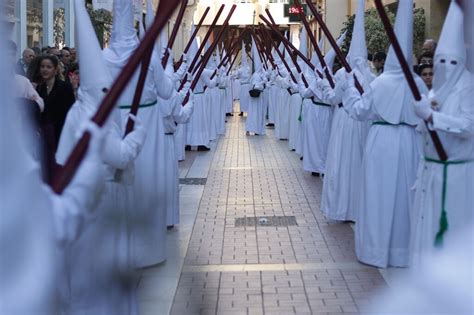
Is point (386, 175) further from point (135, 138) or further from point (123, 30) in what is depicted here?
point (135, 138)

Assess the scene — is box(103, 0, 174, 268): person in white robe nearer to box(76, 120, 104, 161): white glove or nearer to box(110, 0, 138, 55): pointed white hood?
box(110, 0, 138, 55): pointed white hood

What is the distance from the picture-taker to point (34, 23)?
21.4 m

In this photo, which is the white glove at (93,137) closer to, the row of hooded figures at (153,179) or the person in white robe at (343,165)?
the row of hooded figures at (153,179)

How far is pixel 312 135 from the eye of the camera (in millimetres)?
14602

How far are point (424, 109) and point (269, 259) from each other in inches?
114

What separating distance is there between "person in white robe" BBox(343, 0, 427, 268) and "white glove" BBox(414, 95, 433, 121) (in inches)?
54.4

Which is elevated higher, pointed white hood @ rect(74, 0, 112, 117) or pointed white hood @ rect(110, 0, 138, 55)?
pointed white hood @ rect(110, 0, 138, 55)

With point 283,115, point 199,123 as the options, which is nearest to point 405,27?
point 199,123

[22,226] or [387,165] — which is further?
[387,165]

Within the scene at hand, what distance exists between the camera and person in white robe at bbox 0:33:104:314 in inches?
104

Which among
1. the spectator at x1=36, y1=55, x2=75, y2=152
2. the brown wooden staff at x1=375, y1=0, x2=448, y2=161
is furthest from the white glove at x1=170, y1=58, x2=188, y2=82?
the brown wooden staff at x1=375, y1=0, x2=448, y2=161

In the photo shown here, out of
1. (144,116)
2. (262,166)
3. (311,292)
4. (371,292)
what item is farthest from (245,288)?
(262,166)

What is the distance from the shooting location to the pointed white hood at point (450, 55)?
6.09 metres

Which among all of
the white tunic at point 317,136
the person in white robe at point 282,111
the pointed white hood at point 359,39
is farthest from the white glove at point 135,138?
the person in white robe at point 282,111
